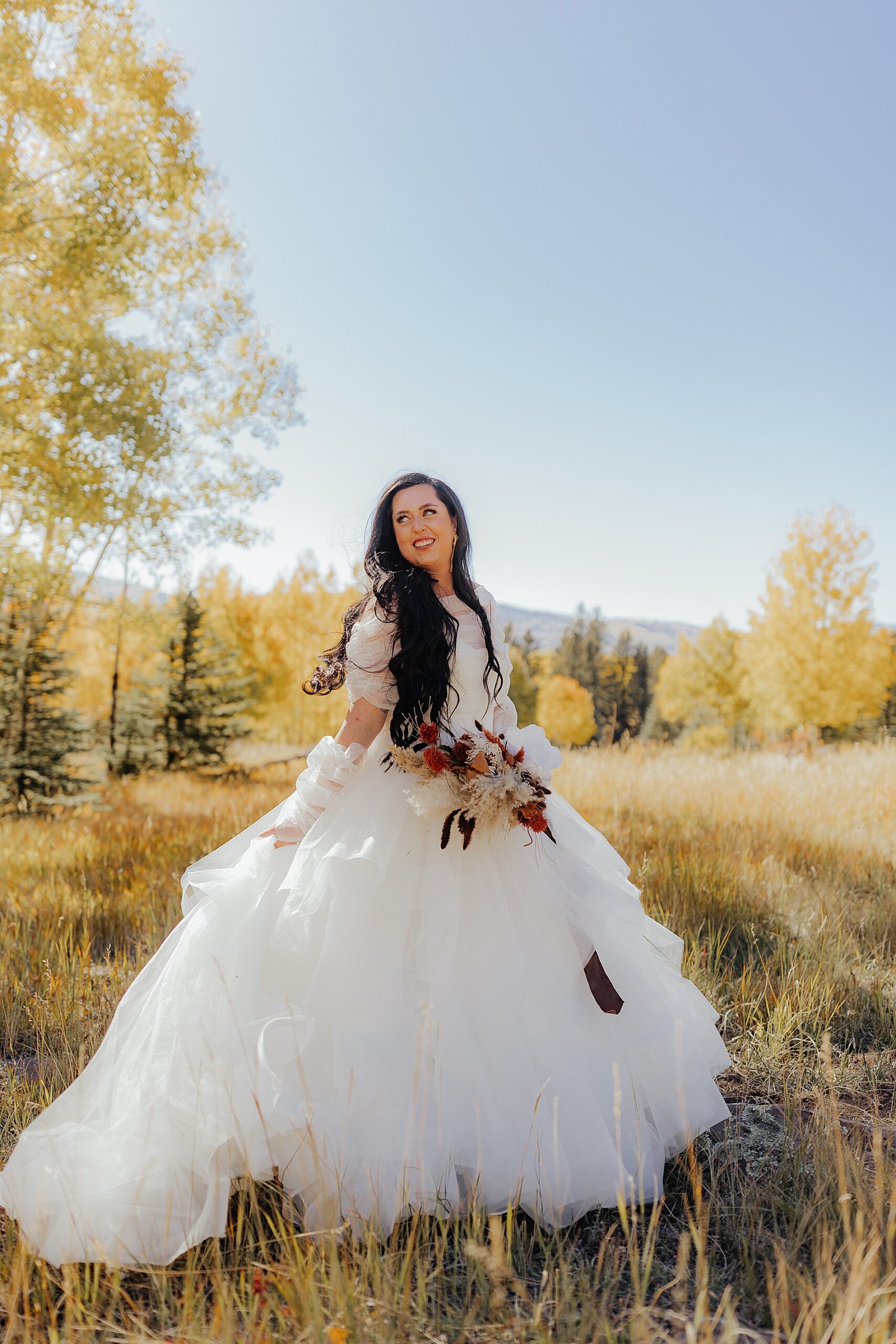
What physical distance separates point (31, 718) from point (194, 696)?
6.56 m

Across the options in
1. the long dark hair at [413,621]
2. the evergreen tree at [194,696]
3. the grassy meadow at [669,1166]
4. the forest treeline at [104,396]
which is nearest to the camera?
the grassy meadow at [669,1166]

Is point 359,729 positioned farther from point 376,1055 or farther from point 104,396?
point 104,396

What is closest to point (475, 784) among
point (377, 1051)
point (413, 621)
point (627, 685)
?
point (413, 621)

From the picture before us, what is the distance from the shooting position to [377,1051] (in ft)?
6.92

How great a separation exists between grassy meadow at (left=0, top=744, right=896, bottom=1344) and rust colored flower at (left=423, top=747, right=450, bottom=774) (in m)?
1.14

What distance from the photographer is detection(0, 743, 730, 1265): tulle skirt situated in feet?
6.45

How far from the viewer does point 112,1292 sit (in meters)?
1.86

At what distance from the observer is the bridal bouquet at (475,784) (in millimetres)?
2225

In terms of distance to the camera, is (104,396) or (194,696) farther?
(194,696)

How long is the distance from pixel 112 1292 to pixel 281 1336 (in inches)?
21.2

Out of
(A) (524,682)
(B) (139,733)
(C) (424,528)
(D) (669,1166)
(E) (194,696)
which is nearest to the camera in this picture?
(D) (669,1166)

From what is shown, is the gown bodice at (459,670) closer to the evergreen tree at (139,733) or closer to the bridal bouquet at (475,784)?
the bridal bouquet at (475,784)

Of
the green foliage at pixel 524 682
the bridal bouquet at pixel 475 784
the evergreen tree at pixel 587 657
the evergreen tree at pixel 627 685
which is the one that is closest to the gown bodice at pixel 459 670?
the bridal bouquet at pixel 475 784

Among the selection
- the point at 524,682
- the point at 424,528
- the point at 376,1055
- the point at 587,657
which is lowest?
the point at 376,1055
